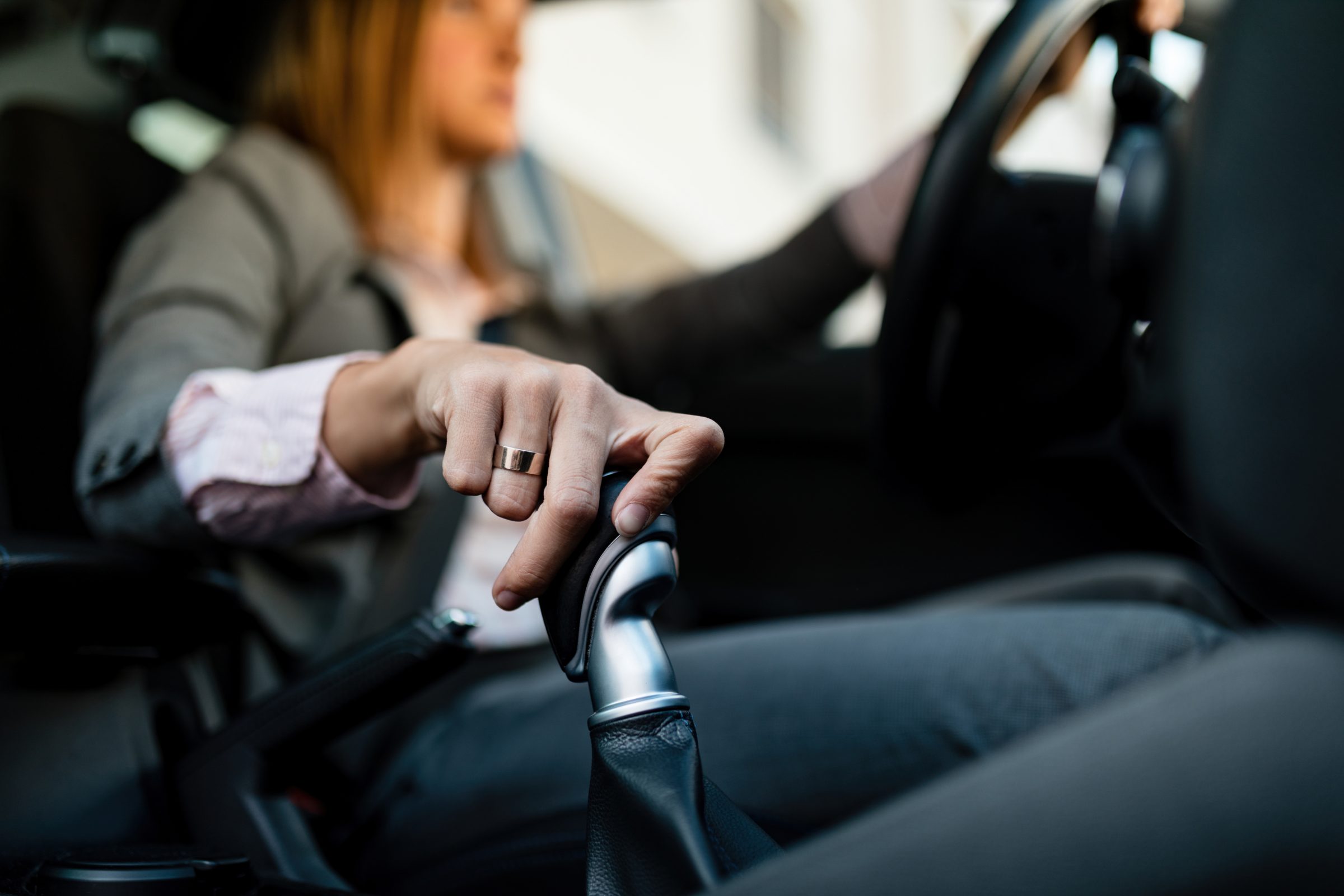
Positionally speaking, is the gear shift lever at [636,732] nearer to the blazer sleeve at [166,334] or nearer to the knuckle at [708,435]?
the knuckle at [708,435]

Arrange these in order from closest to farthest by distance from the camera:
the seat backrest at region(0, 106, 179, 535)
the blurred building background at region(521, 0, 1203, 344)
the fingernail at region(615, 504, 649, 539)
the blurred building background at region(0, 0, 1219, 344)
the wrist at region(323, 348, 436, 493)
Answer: the fingernail at region(615, 504, 649, 539)
the wrist at region(323, 348, 436, 493)
the seat backrest at region(0, 106, 179, 535)
the blurred building background at region(0, 0, 1219, 344)
the blurred building background at region(521, 0, 1203, 344)

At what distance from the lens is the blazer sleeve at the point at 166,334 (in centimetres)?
51

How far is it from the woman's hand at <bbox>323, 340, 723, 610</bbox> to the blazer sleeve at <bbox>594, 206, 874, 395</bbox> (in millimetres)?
642

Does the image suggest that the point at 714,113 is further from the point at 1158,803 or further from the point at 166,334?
the point at 1158,803

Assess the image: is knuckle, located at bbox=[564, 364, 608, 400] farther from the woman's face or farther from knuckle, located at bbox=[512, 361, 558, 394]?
the woman's face

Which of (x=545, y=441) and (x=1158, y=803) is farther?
(x=545, y=441)

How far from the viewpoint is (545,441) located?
0.35 m

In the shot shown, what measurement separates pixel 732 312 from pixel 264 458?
0.67m

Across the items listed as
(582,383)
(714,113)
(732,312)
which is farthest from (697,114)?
(582,383)

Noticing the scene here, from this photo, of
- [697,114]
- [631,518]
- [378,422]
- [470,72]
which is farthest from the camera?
[697,114]

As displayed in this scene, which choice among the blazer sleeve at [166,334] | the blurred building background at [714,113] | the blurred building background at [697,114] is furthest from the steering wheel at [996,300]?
the blazer sleeve at [166,334]

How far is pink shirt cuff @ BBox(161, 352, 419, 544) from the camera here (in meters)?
0.47

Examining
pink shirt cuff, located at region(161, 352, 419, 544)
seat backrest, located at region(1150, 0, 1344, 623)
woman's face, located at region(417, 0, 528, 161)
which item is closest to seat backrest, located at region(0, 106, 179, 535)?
pink shirt cuff, located at region(161, 352, 419, 544)

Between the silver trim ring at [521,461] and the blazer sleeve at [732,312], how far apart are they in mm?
677
